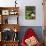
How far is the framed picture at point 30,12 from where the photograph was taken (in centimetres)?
541

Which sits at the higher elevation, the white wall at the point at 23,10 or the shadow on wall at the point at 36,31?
the white wall at the point at 23,10

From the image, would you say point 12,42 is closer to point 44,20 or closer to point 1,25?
point 1,25

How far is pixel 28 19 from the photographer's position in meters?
5.41

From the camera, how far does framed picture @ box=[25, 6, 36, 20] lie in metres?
5.41

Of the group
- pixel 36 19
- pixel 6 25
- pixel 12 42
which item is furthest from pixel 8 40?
pixel 36 19

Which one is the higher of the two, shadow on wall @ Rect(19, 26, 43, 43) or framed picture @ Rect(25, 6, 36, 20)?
framed picture @ Rect(25, 6, 36, 20)

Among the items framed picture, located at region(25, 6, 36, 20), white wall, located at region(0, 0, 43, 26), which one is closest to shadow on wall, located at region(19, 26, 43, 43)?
white wall, located at region(0, 0, 43, 26)

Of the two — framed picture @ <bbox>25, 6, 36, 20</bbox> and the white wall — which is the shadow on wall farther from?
framed picture @ <bbox>25, 6, 36, 20</bbox>

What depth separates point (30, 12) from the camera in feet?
17.8

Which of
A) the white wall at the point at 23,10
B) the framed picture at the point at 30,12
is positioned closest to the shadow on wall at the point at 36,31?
the white wall at the point at 23,10

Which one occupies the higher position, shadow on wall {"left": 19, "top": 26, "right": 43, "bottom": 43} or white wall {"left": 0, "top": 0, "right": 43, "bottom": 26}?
white wall {"left": 0, "top": 0, "right": 43, "bottom": 26}

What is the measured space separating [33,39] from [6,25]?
1.03 m

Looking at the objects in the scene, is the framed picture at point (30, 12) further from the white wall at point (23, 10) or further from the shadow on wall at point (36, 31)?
the shadow on wall at point (36, 31)

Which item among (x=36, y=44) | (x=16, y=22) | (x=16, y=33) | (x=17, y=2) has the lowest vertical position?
(x=36, y=44)
